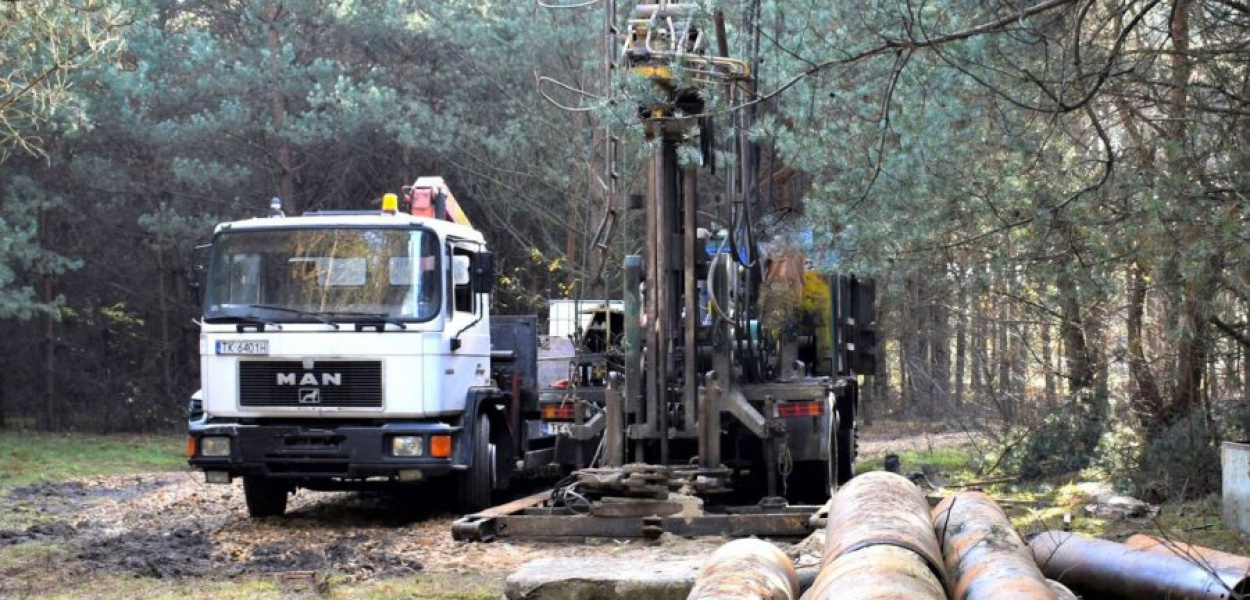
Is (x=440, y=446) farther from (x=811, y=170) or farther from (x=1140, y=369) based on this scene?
(x=1140, y=369)

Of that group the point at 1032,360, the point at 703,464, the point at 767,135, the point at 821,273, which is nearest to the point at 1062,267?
the point at 767,135

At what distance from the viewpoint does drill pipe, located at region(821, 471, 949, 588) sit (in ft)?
Answer: 19.4

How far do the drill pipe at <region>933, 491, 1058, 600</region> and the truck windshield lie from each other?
5.55m

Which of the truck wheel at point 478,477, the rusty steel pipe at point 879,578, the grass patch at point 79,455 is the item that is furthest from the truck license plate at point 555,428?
the grass patch at point 79,455

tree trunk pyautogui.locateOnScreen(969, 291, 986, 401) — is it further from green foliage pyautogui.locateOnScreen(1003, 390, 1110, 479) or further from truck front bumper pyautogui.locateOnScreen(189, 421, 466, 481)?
truck front bumper pyautogui.locateOnScreen(189, 421, 466, 481)

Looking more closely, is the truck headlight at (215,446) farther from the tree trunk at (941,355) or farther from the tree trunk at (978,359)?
the tree trunk at (941,355)

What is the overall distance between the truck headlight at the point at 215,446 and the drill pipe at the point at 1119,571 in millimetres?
6997

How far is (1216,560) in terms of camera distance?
643cm

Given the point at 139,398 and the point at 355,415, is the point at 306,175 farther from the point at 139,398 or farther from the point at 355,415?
the point at 355,415

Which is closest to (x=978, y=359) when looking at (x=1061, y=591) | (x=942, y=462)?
(x=942, y=462)

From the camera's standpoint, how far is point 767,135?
10219 mm

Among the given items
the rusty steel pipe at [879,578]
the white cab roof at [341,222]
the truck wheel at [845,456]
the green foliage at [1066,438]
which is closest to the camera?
the rusty steel pipe at [879,578]

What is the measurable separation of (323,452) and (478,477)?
1.47 metres

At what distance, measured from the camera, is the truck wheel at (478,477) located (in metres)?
12.1
